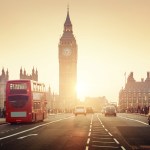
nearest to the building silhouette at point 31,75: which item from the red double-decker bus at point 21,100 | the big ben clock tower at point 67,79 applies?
the big ben clock tower at point 67,79

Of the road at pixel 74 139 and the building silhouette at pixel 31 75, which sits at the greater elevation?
the building silhouette at pixel 31 75

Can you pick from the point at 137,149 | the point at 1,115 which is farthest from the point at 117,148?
the point at 1,115

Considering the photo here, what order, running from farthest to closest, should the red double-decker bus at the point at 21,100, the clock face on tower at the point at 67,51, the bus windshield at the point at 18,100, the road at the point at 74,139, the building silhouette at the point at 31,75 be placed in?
the clock face on tower at the point at 67,51, the building silhouette at the point at 31,75, the bus windshield at the point at 18,100, the red double-decker bus at the point at 21,100, the road at the point at 74,139

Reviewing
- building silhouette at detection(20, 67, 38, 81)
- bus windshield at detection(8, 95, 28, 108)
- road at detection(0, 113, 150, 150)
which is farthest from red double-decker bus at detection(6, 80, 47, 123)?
building silhouette at detection(20, 67, 38, 81)

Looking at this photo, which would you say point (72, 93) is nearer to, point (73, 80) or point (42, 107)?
point (73, 80)

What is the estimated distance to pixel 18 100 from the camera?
40188 mm

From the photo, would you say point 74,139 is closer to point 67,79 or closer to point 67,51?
point 67,79

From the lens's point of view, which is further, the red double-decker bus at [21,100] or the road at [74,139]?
the red double-decker bus at [21,100]

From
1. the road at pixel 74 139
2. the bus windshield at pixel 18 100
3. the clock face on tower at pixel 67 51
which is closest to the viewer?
the road at pixel 74 139

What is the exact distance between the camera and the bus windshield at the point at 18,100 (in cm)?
4003

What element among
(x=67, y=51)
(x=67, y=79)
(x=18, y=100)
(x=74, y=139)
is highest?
(x=67, y=51)

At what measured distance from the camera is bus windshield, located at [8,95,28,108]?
4003 cm

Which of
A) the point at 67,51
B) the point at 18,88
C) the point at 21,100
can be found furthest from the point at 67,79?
the point at 18,88

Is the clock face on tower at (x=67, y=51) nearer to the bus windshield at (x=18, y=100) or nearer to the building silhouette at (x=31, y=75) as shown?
the building silhouette at (x=31, y=75)
